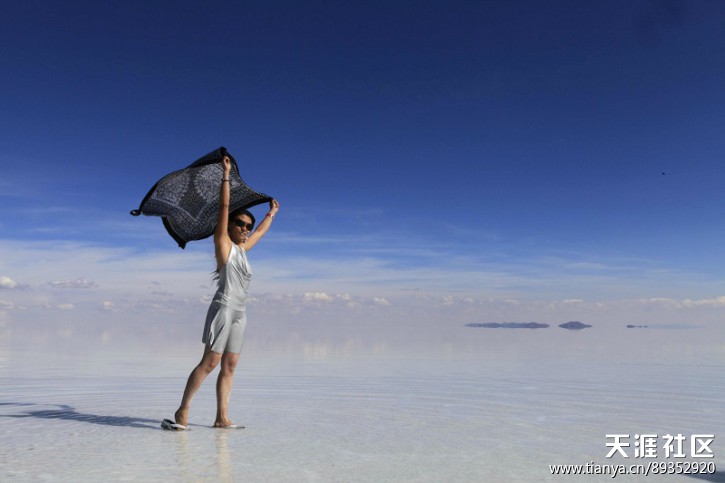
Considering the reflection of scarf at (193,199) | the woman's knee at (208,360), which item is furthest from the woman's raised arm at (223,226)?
the woman's knee at (208,360)

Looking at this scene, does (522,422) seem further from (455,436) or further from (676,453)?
(676,453)

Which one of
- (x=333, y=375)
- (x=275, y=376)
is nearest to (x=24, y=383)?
(x=275, y=376)

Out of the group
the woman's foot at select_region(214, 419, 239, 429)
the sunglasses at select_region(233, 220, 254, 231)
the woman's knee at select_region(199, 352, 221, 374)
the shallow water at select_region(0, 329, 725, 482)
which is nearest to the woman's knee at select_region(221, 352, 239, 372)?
the woman's knee at select_region(199, 352, 221, 374)

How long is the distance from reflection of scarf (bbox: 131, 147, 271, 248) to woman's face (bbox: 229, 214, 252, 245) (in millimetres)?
296

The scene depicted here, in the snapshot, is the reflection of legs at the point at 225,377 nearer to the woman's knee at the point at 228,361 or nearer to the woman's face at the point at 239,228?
the woman's knee at the point at 228,361

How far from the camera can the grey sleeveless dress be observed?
7.23 meters

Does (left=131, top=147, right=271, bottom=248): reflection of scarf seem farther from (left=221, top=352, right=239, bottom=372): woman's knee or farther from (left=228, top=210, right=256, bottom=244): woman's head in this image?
(left=221, top=352, right=239, bottom=372): woman's knee

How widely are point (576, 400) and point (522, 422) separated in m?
2.80

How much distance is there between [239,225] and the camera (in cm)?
755

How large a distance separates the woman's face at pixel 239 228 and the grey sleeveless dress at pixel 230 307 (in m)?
0.16

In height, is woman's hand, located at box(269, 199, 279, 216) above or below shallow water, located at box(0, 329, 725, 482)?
above

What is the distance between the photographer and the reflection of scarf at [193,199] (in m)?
7.95

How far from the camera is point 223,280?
7.31 meters

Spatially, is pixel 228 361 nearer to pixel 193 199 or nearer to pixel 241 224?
pixel 241 224
